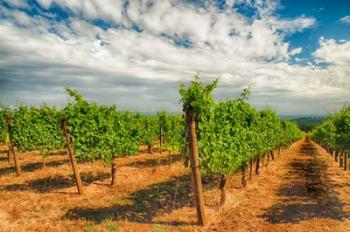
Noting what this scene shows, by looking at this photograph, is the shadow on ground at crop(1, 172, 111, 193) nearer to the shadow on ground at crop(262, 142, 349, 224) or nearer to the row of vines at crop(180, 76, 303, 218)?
the row of vines at crop(180, 76, 303, 218)

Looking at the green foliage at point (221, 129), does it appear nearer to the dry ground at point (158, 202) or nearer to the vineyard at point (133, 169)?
the vineyard at point (133, 169)

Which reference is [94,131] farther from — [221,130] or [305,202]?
[305,202]

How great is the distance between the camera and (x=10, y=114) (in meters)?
22.7

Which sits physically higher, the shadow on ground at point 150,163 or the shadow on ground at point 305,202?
the shadow on ground at point 150,163

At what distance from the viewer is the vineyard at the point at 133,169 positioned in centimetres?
1234

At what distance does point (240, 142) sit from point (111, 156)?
9015mm

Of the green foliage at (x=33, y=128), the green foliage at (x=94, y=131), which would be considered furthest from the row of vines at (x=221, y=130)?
the green foliage at (x=33, y=128)

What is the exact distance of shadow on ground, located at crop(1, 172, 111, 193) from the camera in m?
18.8

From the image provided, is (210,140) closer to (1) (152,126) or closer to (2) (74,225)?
(2) (74,225)

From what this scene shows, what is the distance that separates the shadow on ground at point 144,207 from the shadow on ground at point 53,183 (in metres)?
5.21

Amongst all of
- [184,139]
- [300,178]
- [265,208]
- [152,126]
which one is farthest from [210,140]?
[152,126]

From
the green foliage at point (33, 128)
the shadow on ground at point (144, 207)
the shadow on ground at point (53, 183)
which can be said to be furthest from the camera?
the green foliage at point (33, 128)

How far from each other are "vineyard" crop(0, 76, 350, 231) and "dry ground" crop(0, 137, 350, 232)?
0.24 ft

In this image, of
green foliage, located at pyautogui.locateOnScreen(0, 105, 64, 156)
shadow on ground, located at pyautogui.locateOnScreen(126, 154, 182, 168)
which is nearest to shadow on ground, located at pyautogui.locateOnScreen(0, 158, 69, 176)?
green foliage, located at pyautogui.locateOnScreen(0, 105, 64, 156)
